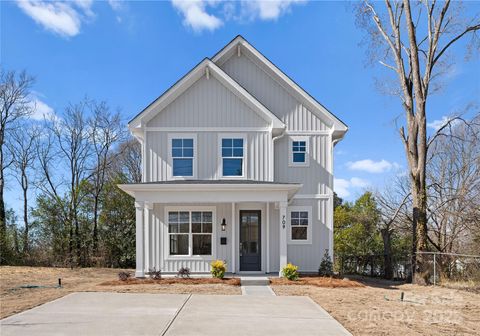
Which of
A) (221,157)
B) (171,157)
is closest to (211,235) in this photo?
(221,157)

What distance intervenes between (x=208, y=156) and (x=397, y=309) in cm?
885

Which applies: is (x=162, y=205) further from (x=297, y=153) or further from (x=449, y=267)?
(x=449, y=267)

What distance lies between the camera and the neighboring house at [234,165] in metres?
14.9

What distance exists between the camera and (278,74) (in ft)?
53.9

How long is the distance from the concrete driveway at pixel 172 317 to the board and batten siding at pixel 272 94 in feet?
26.3

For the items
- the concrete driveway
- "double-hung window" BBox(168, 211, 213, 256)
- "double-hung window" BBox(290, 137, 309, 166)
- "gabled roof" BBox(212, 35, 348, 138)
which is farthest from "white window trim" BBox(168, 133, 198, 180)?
the concrete driveway

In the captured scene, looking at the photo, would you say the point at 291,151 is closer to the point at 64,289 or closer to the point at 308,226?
the point at 308,226

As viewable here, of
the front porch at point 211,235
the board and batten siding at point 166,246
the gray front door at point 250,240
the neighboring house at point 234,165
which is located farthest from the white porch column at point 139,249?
the gray front door at point 250,240

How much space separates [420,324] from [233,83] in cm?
1064

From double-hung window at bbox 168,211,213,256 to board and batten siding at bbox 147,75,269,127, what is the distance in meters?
3.59

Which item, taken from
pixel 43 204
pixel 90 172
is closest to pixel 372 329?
pixel 43 204

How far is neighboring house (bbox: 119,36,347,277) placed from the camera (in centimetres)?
1493

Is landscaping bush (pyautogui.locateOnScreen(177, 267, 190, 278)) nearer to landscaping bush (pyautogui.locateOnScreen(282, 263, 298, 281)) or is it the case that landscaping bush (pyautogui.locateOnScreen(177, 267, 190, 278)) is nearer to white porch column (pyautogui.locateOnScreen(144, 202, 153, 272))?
white porch column (pyautogui.locateOnScreen(144, 202, 153, 272))

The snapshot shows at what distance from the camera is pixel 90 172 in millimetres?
24688
